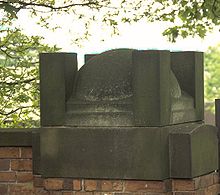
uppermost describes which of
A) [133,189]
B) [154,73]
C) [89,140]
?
[154,73]

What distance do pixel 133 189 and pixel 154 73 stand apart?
935mm

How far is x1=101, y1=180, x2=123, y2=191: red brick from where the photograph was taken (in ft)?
18.3

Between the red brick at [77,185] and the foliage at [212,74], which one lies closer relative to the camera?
the red brick at [77,185]

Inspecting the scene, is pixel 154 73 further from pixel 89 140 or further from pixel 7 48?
pixel 7 48

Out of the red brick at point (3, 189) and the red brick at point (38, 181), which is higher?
Answer: the red brick at point (38, 181)

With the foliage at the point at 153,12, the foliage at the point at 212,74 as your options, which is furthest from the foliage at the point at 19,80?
the foliage at the point at 212,74

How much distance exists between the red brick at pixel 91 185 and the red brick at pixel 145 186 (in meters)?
0.26

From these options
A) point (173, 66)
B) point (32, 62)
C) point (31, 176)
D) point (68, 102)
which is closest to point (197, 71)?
point (173, 66)

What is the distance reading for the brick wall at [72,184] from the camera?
5.55 meters

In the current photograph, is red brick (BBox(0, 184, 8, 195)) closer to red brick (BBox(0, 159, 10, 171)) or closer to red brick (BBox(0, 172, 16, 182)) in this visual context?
red brick (BBox(0, 172, 16, 182))

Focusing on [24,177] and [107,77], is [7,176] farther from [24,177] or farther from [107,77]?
[107,77]

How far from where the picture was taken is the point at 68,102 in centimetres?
573

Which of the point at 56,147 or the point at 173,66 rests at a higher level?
the point at 173,66

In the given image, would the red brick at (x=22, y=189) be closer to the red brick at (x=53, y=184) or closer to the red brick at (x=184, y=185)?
the red brick at (x=53, y=184)
